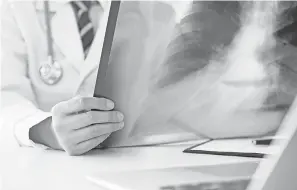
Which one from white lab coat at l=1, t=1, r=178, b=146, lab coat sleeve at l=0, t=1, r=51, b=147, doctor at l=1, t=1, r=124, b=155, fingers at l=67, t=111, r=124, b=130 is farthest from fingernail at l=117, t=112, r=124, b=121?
white lab coat at l=1, t=1, r=178, b=146

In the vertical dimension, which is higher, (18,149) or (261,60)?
(261,60)

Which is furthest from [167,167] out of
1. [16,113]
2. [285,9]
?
[16,113]

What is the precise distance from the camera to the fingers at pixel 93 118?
38cm

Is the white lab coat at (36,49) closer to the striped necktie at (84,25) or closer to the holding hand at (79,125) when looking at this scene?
the striped necktie at (84,25)

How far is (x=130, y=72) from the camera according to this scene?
37cm

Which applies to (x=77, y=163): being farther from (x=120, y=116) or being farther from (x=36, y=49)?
(x=36, y=49)

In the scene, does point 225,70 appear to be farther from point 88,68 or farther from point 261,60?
point 88,68

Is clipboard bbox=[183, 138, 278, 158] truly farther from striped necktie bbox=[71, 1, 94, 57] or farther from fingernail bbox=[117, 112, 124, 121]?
striped necktie bbox=[71, 1, 94, 57]

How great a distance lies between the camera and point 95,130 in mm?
400

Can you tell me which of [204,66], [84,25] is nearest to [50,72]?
[84,25]

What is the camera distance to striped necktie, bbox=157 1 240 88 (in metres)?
0.34

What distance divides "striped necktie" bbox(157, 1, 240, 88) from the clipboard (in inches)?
2.9

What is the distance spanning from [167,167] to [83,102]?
0.12 metres

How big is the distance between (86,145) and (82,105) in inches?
1.7
